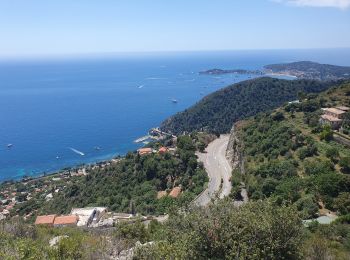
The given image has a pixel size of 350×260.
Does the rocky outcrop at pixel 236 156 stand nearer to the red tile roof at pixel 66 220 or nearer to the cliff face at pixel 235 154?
the cliff face at pixel 235 154

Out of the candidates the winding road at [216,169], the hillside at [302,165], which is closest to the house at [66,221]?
the winding road at [216,169]

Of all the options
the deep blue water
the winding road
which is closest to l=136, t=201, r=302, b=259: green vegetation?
the winding road

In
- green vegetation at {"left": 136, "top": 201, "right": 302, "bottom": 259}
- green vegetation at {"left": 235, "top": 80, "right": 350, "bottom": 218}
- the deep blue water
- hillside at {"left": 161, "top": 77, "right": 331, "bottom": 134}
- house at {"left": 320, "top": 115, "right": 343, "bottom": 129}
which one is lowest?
the deep blue water

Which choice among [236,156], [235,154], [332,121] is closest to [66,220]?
[236,156]

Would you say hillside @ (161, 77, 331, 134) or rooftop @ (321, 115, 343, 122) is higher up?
rooftop @ (321, 115, 343, 122)

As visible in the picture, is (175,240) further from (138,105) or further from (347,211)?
(138,105)

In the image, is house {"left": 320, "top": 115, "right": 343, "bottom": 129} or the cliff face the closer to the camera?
house {"left": 320, "top": 115, "right": 343, "bottom": 129}

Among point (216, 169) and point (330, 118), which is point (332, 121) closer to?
point (330, 118)

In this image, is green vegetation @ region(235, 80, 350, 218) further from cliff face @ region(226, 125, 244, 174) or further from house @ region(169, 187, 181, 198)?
house @ region(169, 187, 181, 198)
